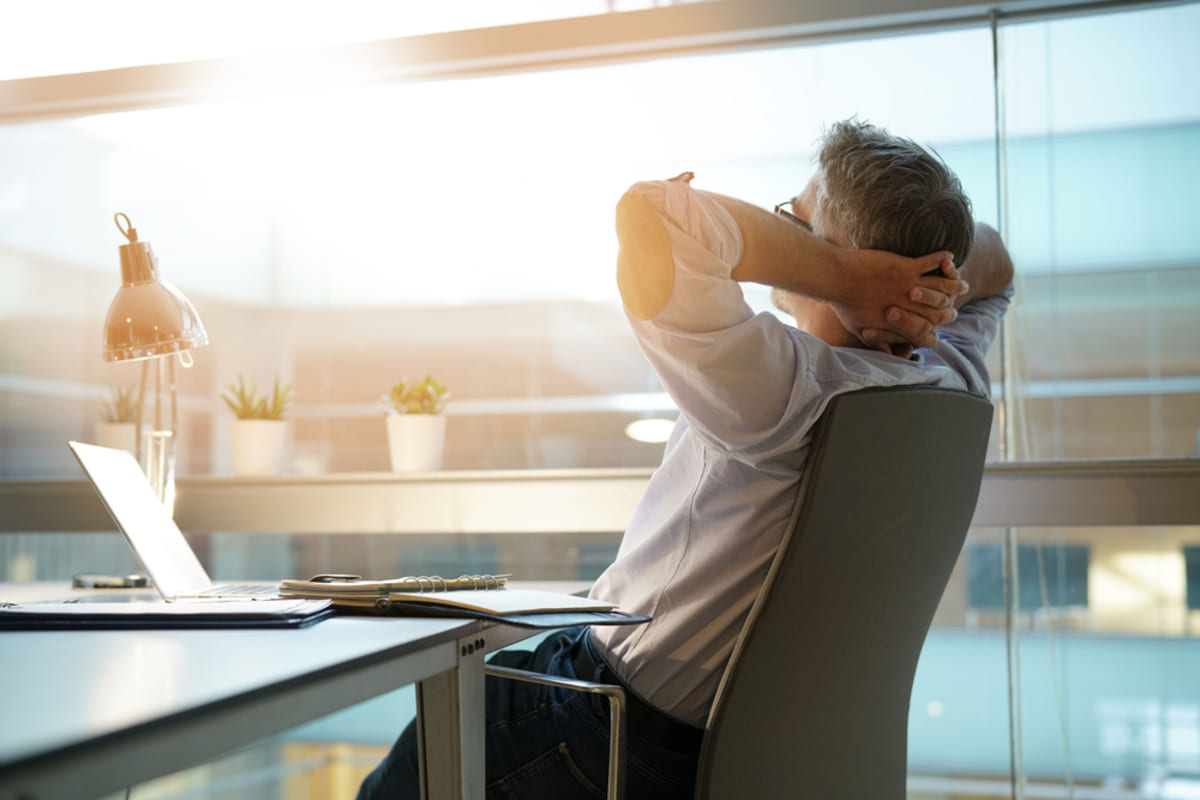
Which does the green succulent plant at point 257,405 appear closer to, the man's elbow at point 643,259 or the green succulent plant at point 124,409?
the green succulent plant at point 124,409

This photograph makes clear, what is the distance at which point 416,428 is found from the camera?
8.54ft

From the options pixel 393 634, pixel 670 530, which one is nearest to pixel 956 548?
pixel 670 530

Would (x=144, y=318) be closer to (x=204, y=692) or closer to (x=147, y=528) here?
(x=147, y=528)

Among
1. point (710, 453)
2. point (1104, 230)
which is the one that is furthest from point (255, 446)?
point (1104, 230)

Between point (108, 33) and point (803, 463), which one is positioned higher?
point (108, 33)

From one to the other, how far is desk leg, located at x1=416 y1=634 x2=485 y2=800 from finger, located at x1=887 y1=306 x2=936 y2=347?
60 cm

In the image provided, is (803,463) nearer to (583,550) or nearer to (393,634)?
(393,634)

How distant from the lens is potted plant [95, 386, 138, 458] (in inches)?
110

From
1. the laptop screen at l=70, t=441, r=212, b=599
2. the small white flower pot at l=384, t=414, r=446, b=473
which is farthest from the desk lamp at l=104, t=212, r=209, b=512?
the small white flower pot at l=384, t=414, r=446, b=473

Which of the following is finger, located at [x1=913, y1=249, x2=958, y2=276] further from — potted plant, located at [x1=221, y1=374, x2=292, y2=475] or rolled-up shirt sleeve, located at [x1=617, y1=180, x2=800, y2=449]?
potted plant, located at [x1=221, y1=374, x2=292, y2=475]

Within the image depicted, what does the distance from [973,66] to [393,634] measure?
6.74 ft

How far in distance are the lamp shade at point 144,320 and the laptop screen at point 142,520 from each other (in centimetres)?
16

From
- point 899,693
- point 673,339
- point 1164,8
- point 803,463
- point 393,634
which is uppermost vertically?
point 1164,8

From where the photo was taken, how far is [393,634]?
0.91 m
